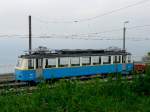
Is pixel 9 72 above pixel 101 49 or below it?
below

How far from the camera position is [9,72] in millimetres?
40219

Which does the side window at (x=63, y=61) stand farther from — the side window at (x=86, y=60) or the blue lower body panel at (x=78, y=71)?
the side window at (x=86, y=60)

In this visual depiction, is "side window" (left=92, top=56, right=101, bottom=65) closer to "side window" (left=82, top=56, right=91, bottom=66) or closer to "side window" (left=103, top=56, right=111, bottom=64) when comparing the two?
"side window" (left=82, top=56, right=91, bottom=66)

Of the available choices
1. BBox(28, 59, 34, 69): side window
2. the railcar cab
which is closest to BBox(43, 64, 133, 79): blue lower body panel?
the railcar cab

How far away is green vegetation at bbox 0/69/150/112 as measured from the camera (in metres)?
13.7

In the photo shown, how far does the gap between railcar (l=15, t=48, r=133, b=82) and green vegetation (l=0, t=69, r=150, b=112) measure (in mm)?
10881

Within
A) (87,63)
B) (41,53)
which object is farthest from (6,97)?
(87,63)

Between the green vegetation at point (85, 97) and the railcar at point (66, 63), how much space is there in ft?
35.7

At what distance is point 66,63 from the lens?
32.3m

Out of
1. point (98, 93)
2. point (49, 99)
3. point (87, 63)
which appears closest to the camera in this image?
point (49, 99)

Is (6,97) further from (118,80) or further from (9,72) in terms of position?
(9,72)

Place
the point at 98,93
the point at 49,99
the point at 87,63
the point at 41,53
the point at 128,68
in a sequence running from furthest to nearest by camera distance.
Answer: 1. the point at 128,68
2. the point at 87,63
3. the point at 41,53
4. the point at 98,93
5. the point at 49,99

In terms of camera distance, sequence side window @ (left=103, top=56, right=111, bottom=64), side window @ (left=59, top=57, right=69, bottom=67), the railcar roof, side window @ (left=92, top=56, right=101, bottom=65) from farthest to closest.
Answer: side window @ (left=103, top=56, right=111, bottom=64)
side window @ (left=92, top=56, right=101, bottom=65)
side window @ (left=59, top=57, right=69, bottom=67)
the railcar roof

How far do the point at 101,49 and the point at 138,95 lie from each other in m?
18.4
